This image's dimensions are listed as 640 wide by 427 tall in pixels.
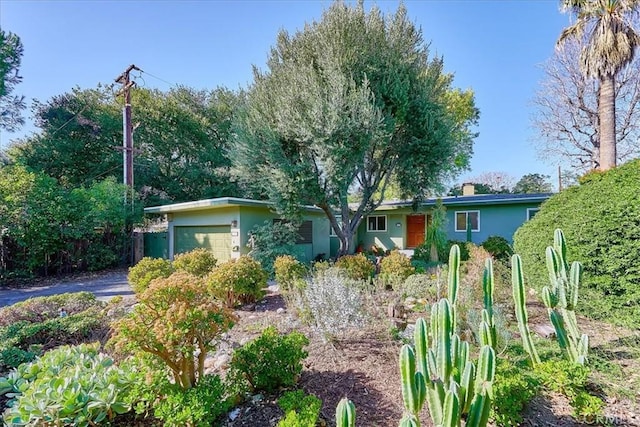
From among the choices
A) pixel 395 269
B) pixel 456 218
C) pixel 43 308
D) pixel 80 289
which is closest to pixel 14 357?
pixel 43 308

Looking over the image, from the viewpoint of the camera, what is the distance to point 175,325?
2.43 meters

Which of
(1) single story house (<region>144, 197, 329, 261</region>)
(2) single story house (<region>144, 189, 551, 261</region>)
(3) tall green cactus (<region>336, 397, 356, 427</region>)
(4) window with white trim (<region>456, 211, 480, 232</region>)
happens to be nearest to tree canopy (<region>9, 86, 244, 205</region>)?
(2) single story house (<region>144, 189, 551, 261</region>)

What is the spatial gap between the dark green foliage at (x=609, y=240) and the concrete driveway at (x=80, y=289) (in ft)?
32.2

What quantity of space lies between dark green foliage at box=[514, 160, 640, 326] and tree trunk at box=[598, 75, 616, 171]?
542 cm

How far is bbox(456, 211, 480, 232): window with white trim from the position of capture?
1479 cm

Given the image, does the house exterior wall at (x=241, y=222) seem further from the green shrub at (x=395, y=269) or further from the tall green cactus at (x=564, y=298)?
the tall green cactus at (x=564, y=298)

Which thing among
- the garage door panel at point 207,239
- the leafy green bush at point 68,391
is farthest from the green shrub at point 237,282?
the garage door panel at point 207,239

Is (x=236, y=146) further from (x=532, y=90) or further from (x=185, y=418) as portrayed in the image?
(x=532, y=90)

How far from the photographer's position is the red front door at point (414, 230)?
54.4ft

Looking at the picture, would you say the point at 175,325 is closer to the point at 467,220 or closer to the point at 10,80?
the point at 467,220

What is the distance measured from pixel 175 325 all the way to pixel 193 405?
0.59 m

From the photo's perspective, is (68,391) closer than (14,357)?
Yes

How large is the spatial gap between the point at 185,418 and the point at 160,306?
888 mm

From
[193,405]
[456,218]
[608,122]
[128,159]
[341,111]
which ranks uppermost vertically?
[341,111]
